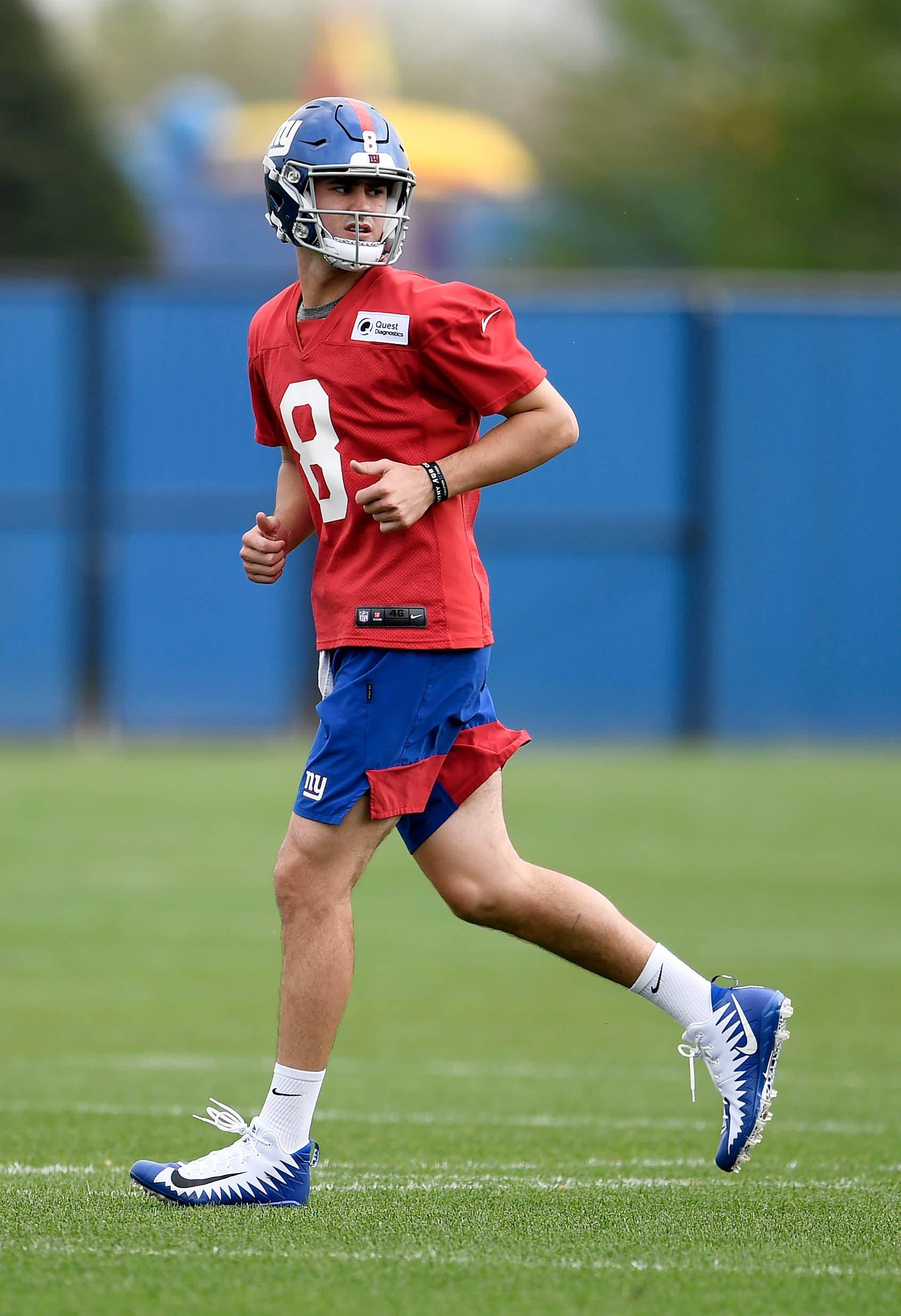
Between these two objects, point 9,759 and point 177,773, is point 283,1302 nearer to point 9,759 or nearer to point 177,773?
point 177,773

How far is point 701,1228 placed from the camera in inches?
166

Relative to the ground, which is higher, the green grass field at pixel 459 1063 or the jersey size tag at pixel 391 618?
the jersey size tag at pixel 391 618

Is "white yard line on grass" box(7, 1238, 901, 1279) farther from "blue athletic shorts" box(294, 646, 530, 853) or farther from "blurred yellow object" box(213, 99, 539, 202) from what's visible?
"blurred yellow object" box(213, 99, 539, 202)

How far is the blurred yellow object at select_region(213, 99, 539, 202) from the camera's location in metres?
40.0

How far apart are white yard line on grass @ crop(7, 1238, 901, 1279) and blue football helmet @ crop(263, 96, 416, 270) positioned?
217 cm

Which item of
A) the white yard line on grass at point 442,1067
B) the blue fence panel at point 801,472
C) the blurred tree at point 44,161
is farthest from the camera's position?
the blurred tree at point 44,161

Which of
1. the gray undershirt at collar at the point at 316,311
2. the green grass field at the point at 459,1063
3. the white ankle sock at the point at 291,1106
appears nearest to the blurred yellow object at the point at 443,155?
the green grass field at the point at 459,1063

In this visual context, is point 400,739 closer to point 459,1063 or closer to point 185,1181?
point 185,1181

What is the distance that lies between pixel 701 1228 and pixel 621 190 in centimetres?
4545

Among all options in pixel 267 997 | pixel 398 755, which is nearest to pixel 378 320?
pixel 398 755

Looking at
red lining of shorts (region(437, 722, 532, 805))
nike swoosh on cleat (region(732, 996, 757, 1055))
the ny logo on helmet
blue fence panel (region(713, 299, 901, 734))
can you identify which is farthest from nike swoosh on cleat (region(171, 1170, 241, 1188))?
blue fence panel (region(713, 299, 901, 734))

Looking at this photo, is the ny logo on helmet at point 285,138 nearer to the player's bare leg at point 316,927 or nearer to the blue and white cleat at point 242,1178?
the player's bare leg at point 316,927

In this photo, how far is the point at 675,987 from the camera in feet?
15.8

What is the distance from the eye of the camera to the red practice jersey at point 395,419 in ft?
14.8
